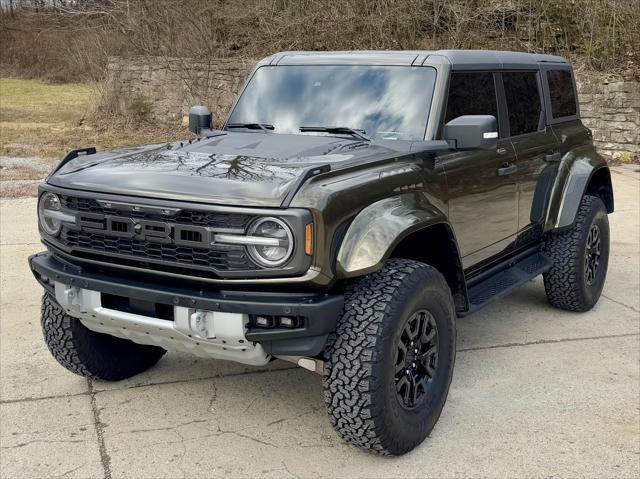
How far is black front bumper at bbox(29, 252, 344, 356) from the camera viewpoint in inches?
118

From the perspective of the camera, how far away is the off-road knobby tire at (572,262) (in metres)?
5.25

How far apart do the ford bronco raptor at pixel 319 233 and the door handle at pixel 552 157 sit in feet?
0.91

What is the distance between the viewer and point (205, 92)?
17.0 m

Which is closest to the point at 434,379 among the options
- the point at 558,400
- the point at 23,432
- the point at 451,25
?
the point at 558,400

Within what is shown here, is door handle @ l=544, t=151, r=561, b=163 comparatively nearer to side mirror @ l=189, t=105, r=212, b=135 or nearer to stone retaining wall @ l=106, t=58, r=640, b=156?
side mirror @ l=189, t=105, r=212, b=135

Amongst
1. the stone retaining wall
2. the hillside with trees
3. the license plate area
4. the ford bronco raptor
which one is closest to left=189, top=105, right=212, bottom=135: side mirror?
the ford bronco raptor

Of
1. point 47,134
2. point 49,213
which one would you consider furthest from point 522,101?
point 47,134

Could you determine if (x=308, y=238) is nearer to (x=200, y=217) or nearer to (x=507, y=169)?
(x=200, y=217)

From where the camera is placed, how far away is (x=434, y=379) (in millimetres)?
3646

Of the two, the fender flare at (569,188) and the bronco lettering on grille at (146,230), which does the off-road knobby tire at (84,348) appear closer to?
the bronco lettering on grille at (146,230)

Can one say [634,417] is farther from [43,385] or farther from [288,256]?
[43,385]

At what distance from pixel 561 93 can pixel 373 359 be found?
10.9 feet

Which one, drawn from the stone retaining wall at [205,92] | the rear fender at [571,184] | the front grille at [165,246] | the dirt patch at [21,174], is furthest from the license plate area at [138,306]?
the stone retaining wall at [205,92]

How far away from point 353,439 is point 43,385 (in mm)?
1916
